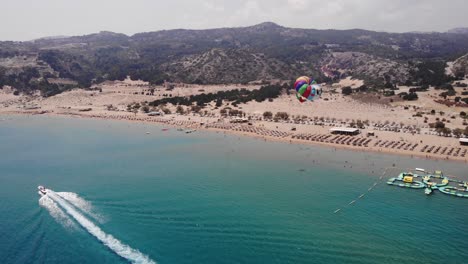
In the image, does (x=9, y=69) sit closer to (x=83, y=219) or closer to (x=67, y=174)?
(x=67, y=174)

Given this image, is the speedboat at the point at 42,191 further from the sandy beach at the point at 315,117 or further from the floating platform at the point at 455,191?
the floating platform at the point at 455,191

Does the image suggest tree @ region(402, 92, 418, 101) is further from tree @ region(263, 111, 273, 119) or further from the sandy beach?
tree @ region(263, 111, 273, 119)

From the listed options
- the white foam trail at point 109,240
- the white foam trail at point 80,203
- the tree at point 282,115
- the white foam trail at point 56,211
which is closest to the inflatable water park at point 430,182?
the white foam trail at point 109,240

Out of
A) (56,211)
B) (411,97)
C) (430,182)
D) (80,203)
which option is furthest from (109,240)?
(411,97)

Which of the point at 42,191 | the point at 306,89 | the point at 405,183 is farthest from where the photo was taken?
the point at 306,89

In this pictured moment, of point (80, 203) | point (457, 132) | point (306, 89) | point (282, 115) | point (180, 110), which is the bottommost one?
point (80, 203)

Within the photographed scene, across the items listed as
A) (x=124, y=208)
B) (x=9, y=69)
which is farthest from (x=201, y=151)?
(x=9, y=69)

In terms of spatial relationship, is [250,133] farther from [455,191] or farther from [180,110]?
[455,191]
